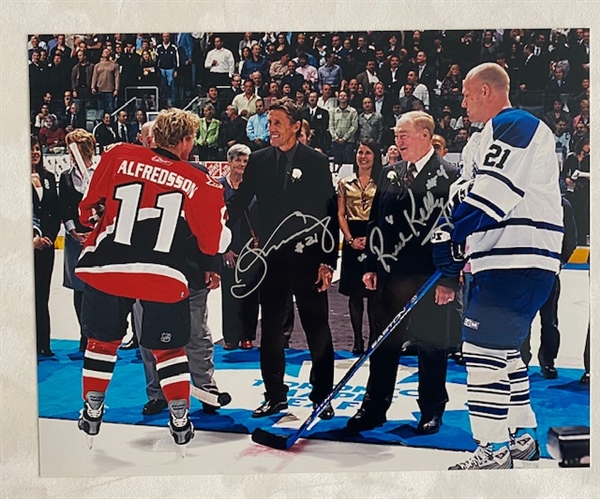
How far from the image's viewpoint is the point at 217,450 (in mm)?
2867

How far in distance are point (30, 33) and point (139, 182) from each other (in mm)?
599

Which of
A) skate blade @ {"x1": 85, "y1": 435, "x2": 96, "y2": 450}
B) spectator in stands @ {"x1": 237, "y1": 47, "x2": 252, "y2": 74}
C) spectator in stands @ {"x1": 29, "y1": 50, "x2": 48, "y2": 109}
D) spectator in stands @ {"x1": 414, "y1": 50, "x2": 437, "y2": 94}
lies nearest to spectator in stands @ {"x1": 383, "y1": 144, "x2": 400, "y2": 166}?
spectator in stands @ {"x1": 414, "y1": 50, "x2": 437, "y2": 94}

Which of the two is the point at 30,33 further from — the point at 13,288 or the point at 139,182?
the point at 13,288

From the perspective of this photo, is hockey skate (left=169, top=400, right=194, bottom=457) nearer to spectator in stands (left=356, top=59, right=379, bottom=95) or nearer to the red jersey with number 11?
the red jersey with number 11

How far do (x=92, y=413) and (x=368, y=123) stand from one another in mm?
1339

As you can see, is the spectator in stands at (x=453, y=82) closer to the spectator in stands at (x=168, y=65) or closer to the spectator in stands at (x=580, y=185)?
the spectator in stands at (x=580, y=185)

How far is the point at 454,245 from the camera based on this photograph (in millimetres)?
2826

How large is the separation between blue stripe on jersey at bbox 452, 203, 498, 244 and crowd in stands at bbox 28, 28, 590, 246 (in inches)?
8.5

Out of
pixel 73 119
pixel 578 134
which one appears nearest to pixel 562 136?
pixel 578 134

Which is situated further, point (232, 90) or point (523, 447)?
point (523, 447)

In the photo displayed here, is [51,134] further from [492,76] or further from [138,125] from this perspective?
[492,76]

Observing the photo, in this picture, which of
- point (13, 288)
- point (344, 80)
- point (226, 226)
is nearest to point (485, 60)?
point (344, 80)

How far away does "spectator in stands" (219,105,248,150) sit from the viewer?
280 cm
